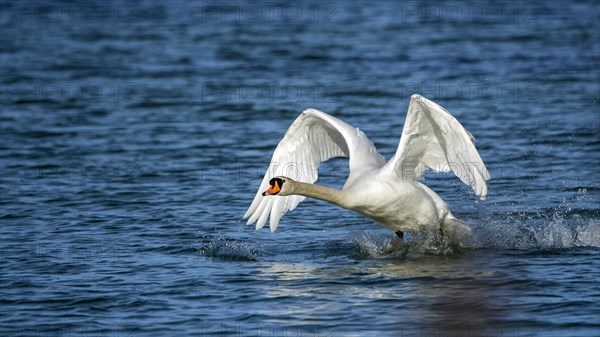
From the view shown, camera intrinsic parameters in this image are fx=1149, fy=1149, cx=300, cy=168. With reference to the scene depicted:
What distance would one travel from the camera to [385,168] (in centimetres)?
1073

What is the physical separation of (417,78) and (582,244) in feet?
34.5

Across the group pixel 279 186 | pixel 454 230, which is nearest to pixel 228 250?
pixel 279 186

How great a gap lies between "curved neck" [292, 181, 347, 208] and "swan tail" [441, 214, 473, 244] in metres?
1.34

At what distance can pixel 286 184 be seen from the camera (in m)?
10.4

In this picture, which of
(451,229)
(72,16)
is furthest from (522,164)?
(72,16)

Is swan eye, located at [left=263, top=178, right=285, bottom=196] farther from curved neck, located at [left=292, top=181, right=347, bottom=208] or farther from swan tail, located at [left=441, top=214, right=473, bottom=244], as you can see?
swan tail, located at [left=441, top=214, right=473, bottom=244]

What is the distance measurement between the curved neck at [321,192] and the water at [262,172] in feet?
2.23

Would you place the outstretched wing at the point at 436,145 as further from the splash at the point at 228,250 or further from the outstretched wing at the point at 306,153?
the splash at the point at 228,250

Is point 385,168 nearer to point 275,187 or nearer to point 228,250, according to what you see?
point 275,187

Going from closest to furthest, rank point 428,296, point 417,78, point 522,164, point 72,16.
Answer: point 428,296 < point 522,164 < point 417,78 < point 72,16

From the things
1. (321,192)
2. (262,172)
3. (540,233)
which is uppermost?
(321,192)

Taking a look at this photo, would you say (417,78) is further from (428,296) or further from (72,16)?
(72,16)

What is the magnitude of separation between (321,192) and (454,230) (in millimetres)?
1609

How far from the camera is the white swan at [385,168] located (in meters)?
10.2
